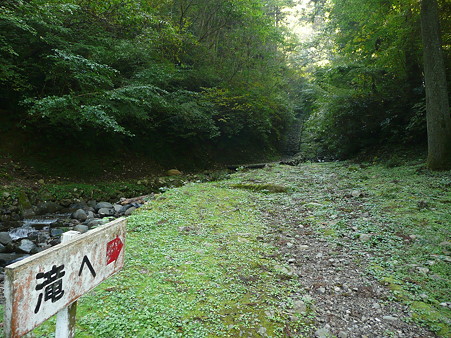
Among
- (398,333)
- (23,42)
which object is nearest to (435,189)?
(398,333)

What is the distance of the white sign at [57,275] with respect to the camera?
1.14m

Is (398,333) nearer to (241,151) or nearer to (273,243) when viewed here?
(273,243)

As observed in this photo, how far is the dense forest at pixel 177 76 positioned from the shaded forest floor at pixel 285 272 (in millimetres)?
4868

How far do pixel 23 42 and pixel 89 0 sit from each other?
8.25ft

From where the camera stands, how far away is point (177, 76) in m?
12.2

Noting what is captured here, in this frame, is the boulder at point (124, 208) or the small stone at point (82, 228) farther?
the boulder at point (124, 208)

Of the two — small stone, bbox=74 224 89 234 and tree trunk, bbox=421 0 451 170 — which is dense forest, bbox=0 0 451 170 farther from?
small stone, bbox=74 224 89 234

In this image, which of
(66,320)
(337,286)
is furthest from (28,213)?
(337,286)

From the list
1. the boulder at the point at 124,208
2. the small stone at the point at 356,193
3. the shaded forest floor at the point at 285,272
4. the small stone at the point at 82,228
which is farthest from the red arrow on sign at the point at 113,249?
the boulder at the point at 124,208

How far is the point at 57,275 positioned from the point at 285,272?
2.66 m

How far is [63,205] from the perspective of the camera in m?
8.08

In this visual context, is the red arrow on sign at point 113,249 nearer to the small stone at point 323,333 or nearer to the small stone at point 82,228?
the small stone at point 323,333

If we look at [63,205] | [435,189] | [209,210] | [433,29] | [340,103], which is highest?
[433,29]

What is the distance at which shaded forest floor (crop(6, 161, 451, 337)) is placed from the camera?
2.39m
